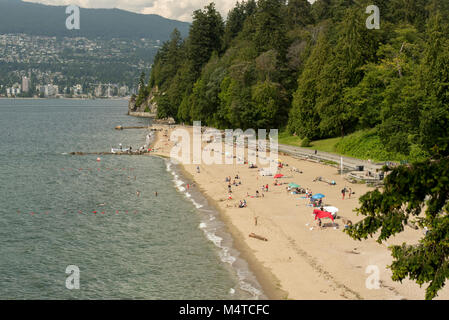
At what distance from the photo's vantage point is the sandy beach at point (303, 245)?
2303cm

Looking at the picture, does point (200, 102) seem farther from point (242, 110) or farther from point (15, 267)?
point (15, 267)

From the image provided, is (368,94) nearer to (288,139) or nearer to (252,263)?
(288,139)

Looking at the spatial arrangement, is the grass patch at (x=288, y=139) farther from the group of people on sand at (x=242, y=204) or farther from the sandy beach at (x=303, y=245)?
the group of people on sand at (x=242, y=204)

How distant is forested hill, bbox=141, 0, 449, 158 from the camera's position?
47938mm

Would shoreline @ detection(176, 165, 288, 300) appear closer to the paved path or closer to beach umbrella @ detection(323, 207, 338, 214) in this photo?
beach umbrella @ detection(323, 207, 338, 214)

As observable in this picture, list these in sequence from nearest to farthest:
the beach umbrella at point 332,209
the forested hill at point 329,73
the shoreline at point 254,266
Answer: the shoreline at point 254,266 < the beach umbrella at point 332,209 < the forested hill at point 329,73

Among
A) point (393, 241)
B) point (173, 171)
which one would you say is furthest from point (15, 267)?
point (173, 171)

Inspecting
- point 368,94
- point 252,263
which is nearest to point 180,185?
point 252,263

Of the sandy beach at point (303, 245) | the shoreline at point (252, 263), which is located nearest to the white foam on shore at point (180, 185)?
the shoreline at point (252, 263)

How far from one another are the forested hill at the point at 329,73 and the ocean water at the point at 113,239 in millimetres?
17400

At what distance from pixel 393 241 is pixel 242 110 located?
57298 millimetres

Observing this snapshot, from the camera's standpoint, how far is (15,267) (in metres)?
28.7

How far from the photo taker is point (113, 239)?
3366cm
